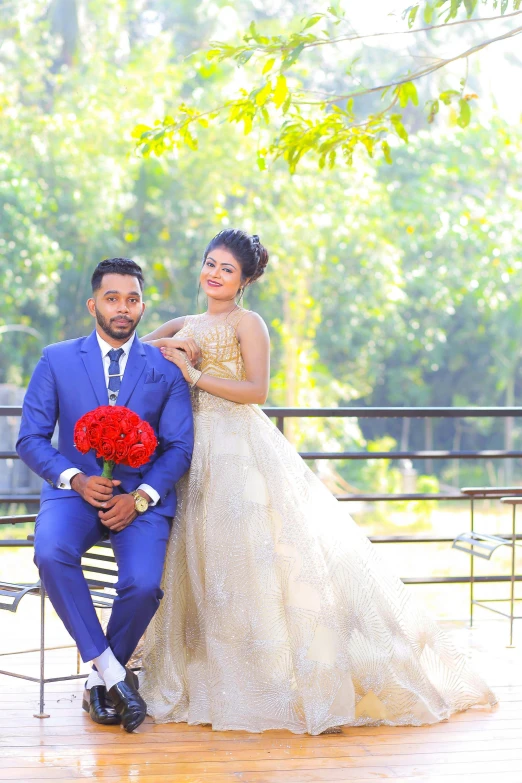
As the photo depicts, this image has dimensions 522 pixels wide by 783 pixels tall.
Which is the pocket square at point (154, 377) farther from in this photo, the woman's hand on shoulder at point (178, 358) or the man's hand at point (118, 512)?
the man's hand at point (118, 512)

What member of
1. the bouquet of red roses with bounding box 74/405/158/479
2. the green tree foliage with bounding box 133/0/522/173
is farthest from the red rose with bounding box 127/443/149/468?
the green tree foliage with bounding box 133/0/522/173

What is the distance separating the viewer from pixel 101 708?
3.26m

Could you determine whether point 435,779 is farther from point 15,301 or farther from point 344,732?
point 15,301

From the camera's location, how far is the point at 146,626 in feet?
10.9

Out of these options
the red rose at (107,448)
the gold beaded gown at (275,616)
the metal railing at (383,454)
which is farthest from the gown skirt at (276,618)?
the metal railing at (383,454)

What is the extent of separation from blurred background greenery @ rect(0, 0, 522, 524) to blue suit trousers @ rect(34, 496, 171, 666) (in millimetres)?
9819

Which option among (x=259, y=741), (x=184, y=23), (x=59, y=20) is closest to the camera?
(x=259, y=741)

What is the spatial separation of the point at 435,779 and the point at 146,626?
1046 mm

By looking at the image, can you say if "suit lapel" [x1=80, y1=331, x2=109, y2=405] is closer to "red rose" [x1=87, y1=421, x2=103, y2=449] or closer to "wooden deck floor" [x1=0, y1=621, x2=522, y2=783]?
"red rose" [x1=87, y1=421, x2=103, y2=449]

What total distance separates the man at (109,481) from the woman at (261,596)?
0.44 feet

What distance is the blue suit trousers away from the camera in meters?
3.21

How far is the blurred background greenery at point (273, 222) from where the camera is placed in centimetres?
1577

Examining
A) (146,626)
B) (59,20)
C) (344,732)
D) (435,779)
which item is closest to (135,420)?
(146,626)

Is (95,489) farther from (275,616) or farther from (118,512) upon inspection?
(275,616)
